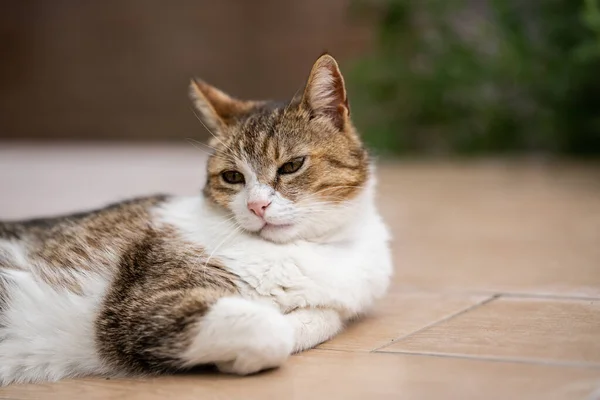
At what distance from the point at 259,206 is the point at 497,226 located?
2000 millimetres

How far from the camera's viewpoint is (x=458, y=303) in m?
2.27

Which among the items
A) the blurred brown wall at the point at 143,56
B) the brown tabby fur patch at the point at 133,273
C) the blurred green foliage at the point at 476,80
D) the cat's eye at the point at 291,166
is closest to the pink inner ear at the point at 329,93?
the cat's eye at the point at 291,166

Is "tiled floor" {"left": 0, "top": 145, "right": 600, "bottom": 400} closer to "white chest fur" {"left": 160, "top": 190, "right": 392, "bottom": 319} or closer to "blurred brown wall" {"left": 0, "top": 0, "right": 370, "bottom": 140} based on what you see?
"white chest fur" {"left": 160, "top": 190, "right": 392, "bottom": 319}

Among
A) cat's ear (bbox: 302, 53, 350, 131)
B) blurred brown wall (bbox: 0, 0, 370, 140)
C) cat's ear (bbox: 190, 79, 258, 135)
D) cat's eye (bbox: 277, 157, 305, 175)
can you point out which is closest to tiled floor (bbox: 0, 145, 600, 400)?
cat's eye (bbox: 277, 157, 305, 175)

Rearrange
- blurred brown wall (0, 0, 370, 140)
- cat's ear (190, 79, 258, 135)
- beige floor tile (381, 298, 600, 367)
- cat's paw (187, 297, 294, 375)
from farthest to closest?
1. blurred brown wall (0, 0, 370, 140)
2. cat's ear (190, 79, 258, 135)
3. beige floor tile (381, 298, 600, 367)
4. cat's paw (187, 297, 294, 375)

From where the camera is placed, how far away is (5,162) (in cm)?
628

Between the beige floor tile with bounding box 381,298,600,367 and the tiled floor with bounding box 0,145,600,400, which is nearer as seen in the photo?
the tiled floor with bounding box 0,145,600,400

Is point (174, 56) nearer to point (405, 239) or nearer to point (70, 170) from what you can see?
point (70, 170)

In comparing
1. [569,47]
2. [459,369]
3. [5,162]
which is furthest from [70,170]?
[459,369]

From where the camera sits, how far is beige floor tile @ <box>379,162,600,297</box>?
2.59 metres

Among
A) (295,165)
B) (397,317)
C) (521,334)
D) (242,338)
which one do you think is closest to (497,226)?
(397,317)

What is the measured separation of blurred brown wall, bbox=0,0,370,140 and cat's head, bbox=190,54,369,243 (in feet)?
16.8

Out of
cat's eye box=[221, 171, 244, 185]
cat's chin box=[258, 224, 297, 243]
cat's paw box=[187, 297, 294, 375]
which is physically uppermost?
cat's eye box=[221, 171, 244, 185]

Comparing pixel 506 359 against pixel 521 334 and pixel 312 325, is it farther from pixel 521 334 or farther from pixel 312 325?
pixel 312 325
